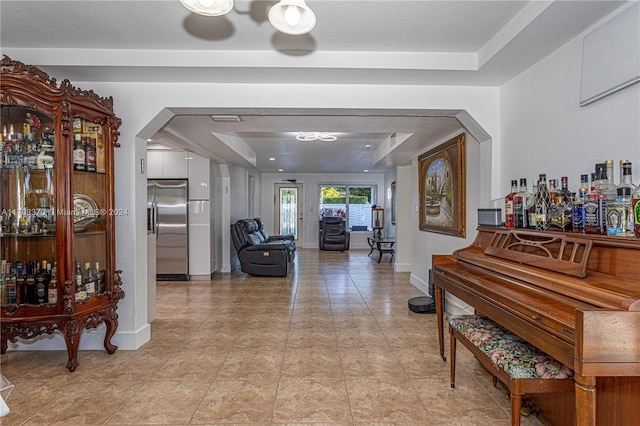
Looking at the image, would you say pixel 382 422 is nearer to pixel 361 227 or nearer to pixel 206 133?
pixel 206 133

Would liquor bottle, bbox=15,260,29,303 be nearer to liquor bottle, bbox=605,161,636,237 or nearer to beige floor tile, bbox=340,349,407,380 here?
beige floor tile, bbox=340,349,407,380

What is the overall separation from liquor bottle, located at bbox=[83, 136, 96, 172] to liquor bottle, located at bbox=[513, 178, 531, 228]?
319 cm

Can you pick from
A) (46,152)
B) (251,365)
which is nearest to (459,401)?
(251,365)

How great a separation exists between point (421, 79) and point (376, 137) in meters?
2.61

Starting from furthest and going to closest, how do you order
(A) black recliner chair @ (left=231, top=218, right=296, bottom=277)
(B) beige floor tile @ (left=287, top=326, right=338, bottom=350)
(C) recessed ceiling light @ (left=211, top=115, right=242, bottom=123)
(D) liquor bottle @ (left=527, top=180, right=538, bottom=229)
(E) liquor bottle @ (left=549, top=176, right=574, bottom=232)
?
(A) black recliner chair @ (left=231, top=218, right=296, bottom=277) → (C) recessed ceiling light @ (left=211, top=115, right=242, bottom=123) → (B) beige floor tile @ (left=287, top=326, right=338, bottom=350) → (D) liquor bottle @ (left=527, top=180, right=538, bottom=229) → (E) liquor bottle @ (left=549, top=176, right=574, bottom=232)

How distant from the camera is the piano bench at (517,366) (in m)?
→ 1.57

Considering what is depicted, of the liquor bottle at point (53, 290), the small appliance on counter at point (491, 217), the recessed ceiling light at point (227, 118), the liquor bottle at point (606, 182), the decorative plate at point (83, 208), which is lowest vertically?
the liquor bottle at point (53, 290)

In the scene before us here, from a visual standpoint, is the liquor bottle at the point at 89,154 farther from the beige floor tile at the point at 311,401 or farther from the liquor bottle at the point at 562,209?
the liquor bottle at the point at 562,209

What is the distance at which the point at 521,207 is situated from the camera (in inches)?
88.7

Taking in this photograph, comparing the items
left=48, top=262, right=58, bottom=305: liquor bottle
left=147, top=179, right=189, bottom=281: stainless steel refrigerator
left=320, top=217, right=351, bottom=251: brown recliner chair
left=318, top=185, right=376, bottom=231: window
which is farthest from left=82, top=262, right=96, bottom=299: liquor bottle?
left=318, top=185, right=376, bottom=231: window

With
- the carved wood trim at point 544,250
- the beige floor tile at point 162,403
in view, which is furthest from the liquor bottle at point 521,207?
the beige floor tile at point 162,403

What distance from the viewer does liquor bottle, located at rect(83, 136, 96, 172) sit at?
8.80 ft

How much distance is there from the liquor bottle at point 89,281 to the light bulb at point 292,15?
2420 mm

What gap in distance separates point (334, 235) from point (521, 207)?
7.73m
